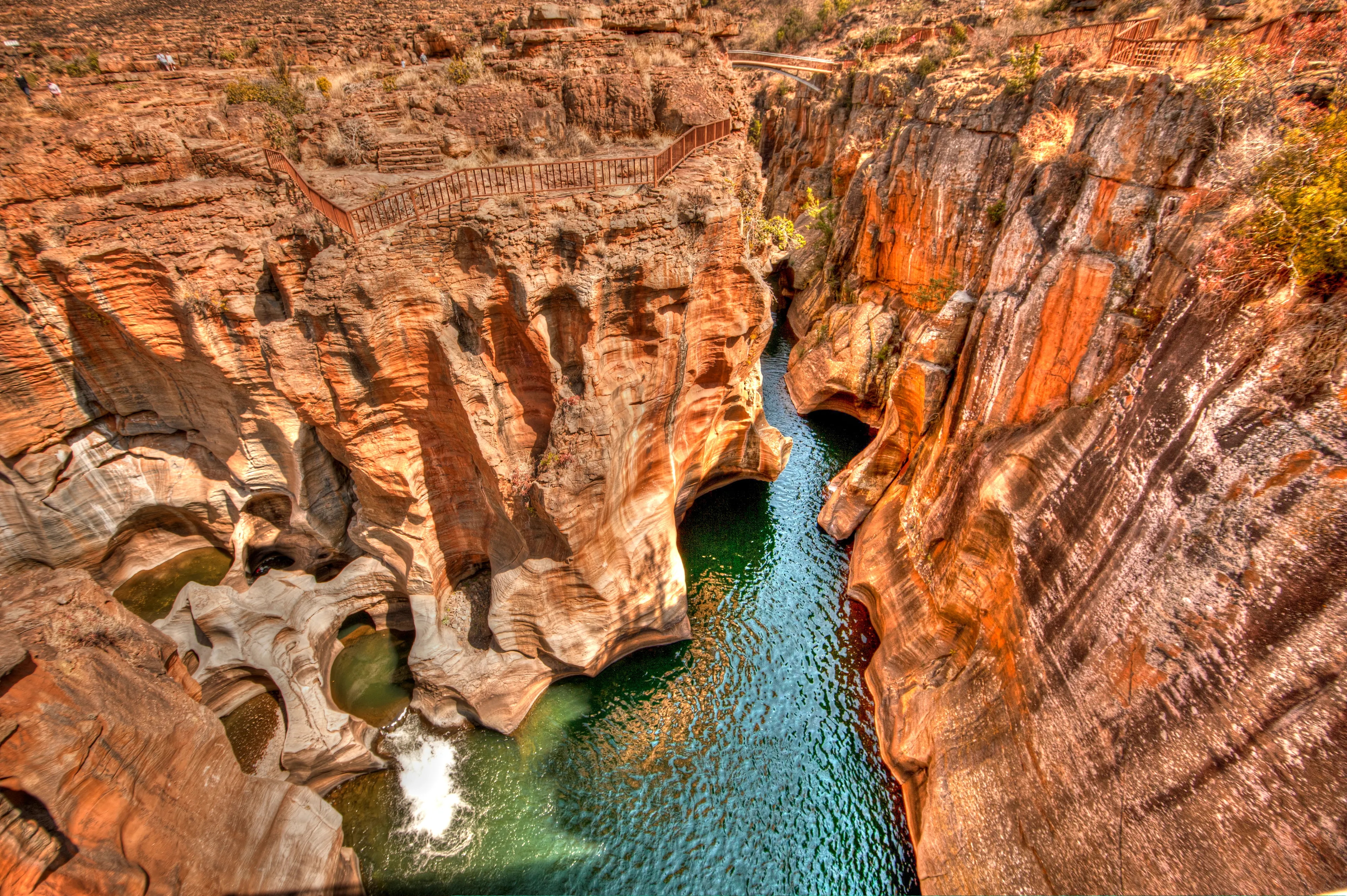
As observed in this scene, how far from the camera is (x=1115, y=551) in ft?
26.3

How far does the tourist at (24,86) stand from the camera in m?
15.0

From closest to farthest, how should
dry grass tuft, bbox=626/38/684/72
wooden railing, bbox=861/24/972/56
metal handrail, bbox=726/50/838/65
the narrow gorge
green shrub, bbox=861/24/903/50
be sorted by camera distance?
1. the narrow gorge
2. dry grass tuft, bbox=626/38/684/72
3. wooden railing, bbox=861/24/972/56
4. green shrub, bbox=861/24/903/50
5. metal handrail, bbox=726/50/838/65

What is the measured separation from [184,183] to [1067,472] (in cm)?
1744

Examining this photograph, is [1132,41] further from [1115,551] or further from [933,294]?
[1115,551]

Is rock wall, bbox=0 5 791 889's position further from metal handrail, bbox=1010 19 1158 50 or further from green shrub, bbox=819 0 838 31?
green shrub, bbox=819 0 838 31

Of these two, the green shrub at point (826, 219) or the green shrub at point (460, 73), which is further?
the green shrub at point (826, 219)

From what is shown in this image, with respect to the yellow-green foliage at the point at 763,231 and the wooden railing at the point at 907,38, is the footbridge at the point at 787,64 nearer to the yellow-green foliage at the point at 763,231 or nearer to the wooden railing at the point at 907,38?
the wooden railing at the point at 907,38

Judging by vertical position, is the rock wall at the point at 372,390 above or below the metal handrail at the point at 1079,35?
below

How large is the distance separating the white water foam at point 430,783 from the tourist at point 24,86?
57.9ft

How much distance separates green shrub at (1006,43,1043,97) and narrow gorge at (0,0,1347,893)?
0.13 metres

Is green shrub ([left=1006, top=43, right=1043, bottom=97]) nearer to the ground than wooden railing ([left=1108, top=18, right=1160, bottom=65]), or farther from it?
nearer to the ground

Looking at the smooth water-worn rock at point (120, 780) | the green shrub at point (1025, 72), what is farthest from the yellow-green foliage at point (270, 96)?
the green shrub at point (1025, 72)

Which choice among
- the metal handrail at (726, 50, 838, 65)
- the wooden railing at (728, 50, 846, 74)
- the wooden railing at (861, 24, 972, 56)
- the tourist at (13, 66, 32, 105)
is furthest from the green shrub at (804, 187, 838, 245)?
the tourist at (13, 66, 32, 105)

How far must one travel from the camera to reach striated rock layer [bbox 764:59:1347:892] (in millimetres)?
6078
